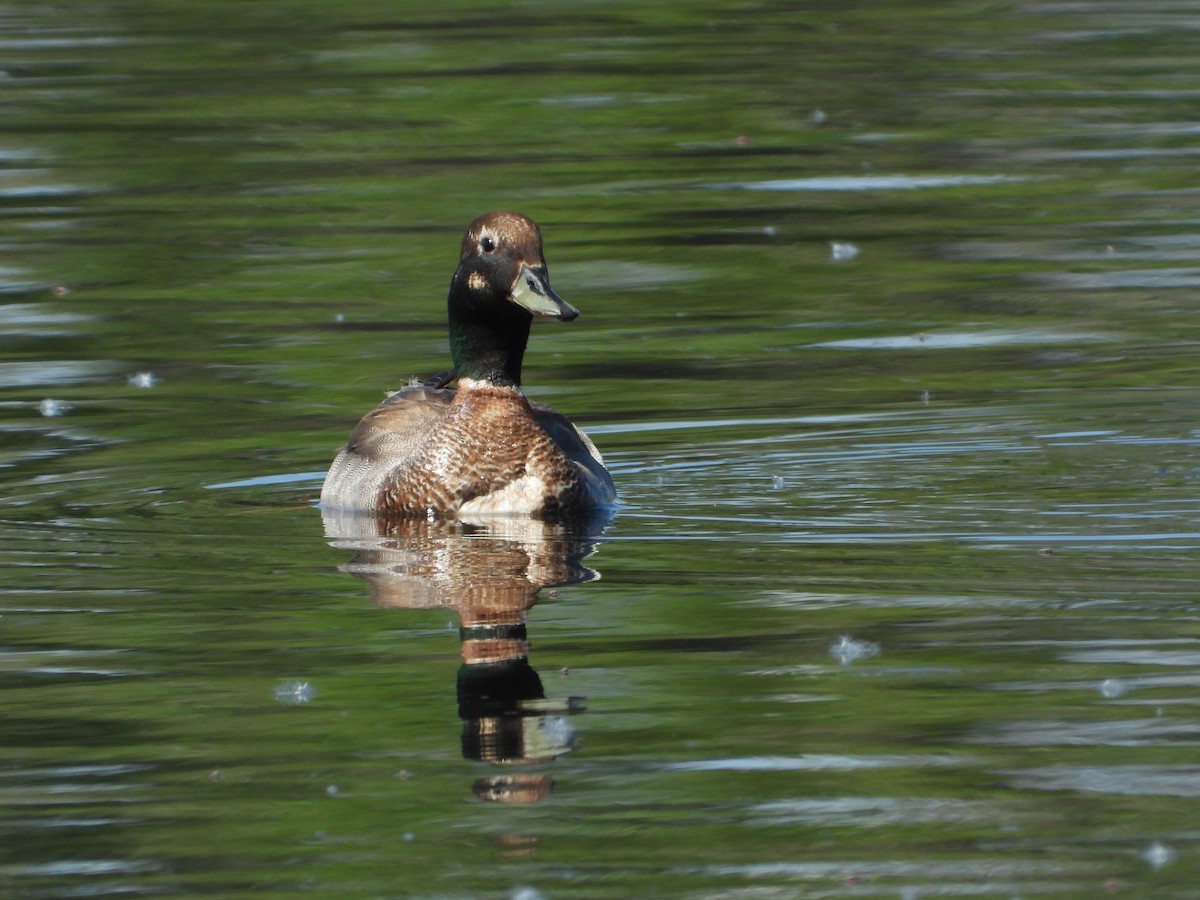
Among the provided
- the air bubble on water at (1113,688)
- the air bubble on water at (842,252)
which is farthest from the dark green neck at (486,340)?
the air bubble on water at (842,252)

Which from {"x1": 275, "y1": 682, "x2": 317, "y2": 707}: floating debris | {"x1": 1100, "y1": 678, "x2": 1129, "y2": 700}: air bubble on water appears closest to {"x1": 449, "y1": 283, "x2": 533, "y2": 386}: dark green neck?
{"x1": 275, "y1": 682, "x2": 317, "y2": 707}: floating debris

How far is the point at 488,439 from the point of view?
435 inches

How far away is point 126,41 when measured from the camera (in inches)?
1003

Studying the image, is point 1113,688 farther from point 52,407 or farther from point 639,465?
point 52,407

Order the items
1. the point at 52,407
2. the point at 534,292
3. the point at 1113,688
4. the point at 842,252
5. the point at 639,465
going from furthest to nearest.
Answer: the point at 842,252
the point at 52,407
the point at 639,465
the point at 534,292
the point at 1113,688

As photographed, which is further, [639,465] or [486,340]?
[639,465]

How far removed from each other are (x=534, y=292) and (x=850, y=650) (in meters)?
3.27

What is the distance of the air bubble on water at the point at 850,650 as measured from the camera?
26.1 ft

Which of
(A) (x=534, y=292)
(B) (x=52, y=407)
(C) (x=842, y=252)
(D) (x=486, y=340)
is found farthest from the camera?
(C) (x=842, y=252)

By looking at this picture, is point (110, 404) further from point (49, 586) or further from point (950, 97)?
point (950, 97)

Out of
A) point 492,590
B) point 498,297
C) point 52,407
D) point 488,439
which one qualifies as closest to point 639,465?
point 488,439

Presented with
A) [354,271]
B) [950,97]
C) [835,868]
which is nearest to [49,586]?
[835,868]

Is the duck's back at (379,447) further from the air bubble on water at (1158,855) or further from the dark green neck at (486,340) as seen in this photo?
the air bubble on water at (1158,855)

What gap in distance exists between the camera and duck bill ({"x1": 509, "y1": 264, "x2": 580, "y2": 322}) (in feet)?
35.3
